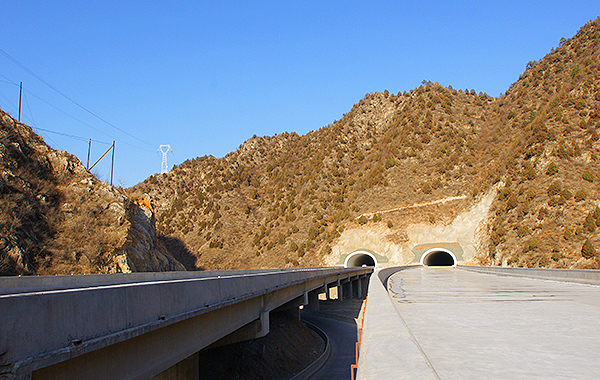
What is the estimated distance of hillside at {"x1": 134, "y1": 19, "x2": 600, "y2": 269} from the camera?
52219mm

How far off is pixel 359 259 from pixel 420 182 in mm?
17924

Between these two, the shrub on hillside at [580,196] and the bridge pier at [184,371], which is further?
the shrub on hillside at [580,196]

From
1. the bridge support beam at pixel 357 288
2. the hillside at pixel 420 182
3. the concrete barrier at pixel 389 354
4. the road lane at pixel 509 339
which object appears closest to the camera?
the concrete barrier at pixel 389 354

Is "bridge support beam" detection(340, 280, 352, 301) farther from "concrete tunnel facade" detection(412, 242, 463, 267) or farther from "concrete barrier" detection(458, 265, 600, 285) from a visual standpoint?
"concrete tunnel facade" detection(412, 242, 463, 267)

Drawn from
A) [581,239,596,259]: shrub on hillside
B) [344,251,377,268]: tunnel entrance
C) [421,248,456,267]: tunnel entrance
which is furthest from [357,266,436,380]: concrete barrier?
[421,248,456,267]: tunnel entrance

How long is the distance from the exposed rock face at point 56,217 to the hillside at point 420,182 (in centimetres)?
3709

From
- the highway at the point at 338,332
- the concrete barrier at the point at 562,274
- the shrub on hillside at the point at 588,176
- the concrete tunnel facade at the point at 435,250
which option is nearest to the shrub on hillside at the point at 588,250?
the concrete barrier at the point at 562,274

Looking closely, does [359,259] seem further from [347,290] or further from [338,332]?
[338,332]

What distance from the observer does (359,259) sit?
7556 cm

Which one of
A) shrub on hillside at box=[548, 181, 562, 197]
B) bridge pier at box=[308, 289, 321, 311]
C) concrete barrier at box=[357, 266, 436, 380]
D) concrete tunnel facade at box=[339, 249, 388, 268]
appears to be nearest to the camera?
concrete barrier at box=[357, 266, 436, 380]

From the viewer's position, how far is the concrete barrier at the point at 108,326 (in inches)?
160

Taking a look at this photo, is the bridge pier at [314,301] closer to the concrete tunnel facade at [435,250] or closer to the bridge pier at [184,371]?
the bridge pier at [184,371]

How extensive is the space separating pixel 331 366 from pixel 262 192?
75538 mm

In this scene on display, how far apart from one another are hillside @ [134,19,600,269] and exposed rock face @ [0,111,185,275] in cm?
3709
